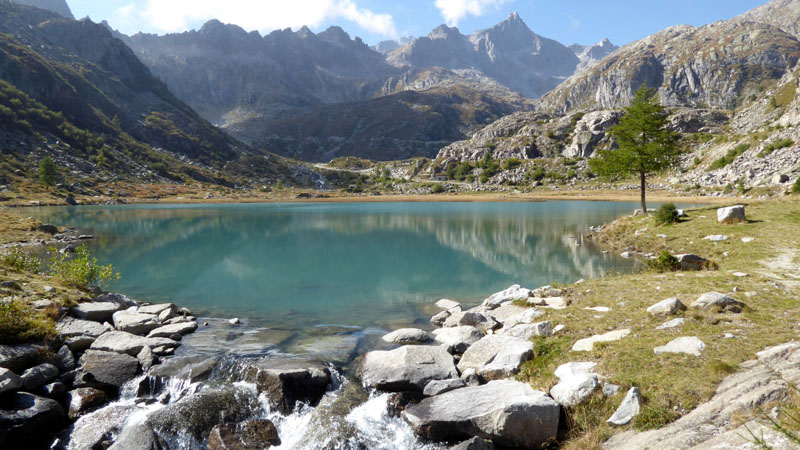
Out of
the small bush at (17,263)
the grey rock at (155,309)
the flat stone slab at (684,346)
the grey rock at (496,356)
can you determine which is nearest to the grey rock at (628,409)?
the flat stone slab at (684,346)

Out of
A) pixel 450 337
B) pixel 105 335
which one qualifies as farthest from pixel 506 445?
pixel 105 335

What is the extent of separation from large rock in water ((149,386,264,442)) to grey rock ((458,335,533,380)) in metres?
7.34

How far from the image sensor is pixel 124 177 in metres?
166

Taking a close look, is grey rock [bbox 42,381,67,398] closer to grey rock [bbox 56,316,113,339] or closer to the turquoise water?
→ grey rock [bbox 56,316,113,339]

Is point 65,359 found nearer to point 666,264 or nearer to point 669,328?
point 669,328

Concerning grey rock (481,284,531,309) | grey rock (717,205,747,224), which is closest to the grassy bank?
grey rock (481,284,531,309)

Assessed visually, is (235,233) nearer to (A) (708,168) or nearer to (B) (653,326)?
(B) (653,326)

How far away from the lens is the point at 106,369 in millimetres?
14711

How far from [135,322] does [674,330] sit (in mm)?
22329

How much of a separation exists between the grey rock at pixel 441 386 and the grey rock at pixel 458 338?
2942mm

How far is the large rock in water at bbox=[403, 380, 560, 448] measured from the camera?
10164 millimetres

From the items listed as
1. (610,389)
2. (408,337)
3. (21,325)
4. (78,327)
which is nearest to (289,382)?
(408,337)

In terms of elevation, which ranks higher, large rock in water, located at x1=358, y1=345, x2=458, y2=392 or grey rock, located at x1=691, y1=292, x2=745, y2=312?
grey rock, located at x1=691, y1=292, x2=745, y2=312

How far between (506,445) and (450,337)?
689cm
